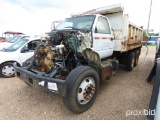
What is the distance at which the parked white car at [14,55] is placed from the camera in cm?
535

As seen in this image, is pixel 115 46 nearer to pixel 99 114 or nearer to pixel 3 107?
pixel 99 114

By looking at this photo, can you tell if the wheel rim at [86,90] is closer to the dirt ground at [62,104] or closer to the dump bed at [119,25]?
the dirt ground at [62,104]

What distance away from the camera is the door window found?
4.05m

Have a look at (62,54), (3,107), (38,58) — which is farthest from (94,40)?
(3,107)

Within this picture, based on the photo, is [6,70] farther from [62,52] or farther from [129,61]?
[129,61]

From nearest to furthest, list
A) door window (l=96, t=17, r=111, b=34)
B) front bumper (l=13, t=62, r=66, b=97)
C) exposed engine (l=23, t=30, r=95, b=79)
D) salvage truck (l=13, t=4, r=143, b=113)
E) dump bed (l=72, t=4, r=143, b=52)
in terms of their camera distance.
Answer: front bumper (l=13, t=62, r=66, b=97)
salvage truck (l=13, t=4, r=143, b=113)
exposed engine (l=23, t=30, r=95, b=79)
door window (l=96, t=17, r=111, b=34)
dump bed (l=72, t=4, r=143, b=52)

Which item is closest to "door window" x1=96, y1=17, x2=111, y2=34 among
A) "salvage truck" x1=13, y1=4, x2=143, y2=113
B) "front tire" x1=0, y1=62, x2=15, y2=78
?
"salvage truck" x1=13, y1=4, x2=143, y2=113

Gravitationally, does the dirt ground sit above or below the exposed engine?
below

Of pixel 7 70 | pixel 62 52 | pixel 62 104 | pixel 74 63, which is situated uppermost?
pixel 62 52

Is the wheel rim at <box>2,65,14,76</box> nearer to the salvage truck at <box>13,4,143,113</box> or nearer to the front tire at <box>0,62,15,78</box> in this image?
the front tire at <box>0,62,15,78</box>

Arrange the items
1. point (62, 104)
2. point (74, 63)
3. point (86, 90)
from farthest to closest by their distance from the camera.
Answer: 1. point (74, 63)
2. point (62, 104)
3. point (86, 90)

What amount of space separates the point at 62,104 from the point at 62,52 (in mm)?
1299

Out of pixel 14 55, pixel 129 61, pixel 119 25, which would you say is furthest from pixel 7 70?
pixel 129 61

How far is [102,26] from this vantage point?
428 centimetres
